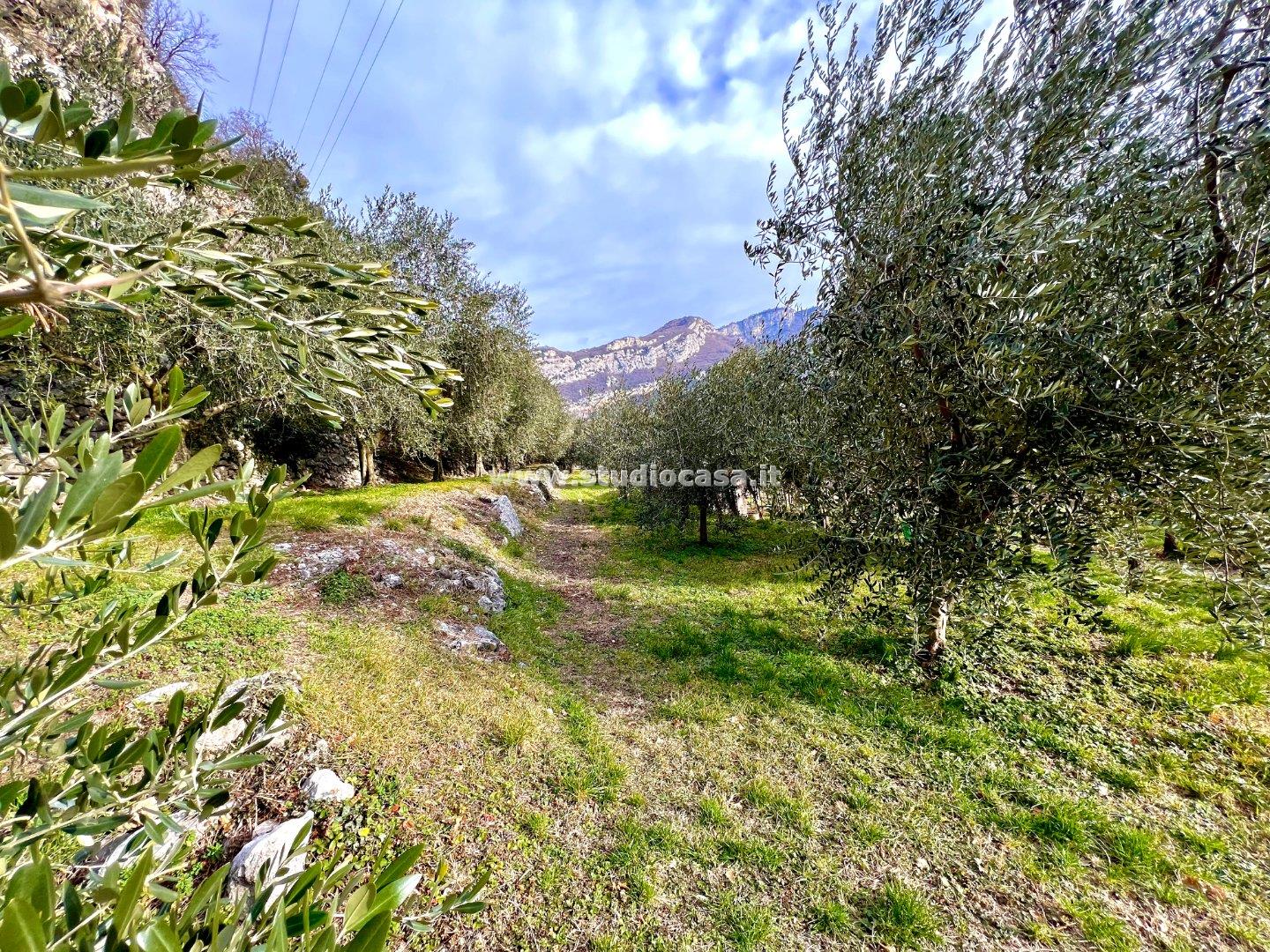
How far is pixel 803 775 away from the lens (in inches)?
193

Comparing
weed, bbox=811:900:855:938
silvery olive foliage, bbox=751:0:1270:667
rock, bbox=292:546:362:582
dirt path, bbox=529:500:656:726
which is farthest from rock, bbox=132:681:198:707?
silvery olive foliage, bbox=751:0:1270:667

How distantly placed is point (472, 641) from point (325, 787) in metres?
3.32

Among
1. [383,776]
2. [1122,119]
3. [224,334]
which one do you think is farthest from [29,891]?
[224,334]

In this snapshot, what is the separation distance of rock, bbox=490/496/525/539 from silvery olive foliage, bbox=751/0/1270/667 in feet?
37.4

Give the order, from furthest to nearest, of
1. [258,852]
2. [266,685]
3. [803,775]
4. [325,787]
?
[803,775]
[266,685]
[325,787]
[258,852]

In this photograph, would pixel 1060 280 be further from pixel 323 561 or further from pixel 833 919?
pixel 323 561

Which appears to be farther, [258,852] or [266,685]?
[266,685]

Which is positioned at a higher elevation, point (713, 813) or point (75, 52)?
point (75, 52)

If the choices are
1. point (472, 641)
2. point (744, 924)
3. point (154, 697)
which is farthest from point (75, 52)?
point (744, 924)

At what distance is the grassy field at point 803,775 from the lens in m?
3.58

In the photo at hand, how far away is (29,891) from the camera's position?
81cm

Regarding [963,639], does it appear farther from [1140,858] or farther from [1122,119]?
[1122,119]

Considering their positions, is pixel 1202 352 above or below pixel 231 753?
above

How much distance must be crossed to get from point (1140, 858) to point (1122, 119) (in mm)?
6153
